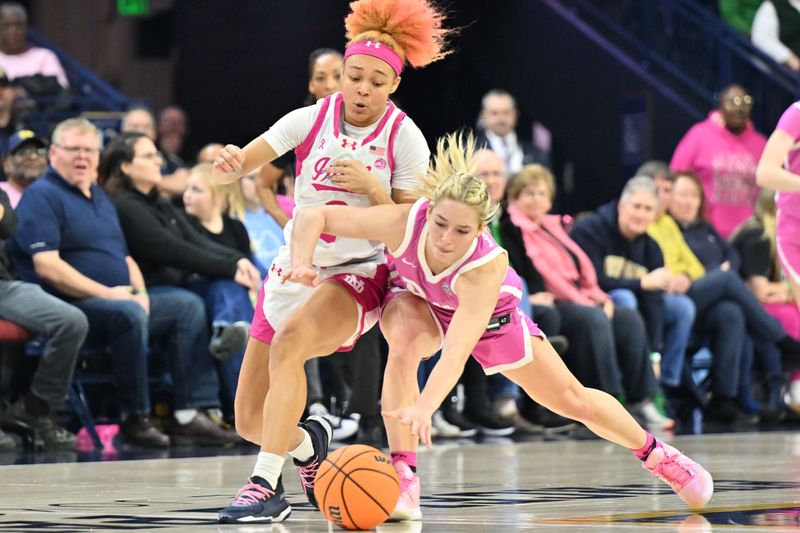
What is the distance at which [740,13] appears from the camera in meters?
15.2

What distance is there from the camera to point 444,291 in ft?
16.7

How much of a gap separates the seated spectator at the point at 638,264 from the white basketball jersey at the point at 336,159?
17.5 feet

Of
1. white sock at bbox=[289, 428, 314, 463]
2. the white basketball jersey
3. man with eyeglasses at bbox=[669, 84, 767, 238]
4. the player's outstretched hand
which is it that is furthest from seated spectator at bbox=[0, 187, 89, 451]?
man with eyeglasses at bbox=[669, 84, 767, 238]

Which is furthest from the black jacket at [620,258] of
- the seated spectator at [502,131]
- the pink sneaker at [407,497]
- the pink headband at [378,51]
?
the pink sneaker at [407,497]

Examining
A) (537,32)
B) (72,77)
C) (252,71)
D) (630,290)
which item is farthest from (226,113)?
(630,290)

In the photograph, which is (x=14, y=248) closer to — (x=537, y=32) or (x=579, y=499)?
(x=579, y=499)

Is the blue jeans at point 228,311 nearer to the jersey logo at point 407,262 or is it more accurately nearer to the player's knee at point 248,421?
the player's knee at point 248,421

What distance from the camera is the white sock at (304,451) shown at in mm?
5500

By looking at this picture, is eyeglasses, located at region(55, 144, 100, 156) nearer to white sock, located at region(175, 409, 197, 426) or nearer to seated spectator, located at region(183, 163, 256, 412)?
seated spectator, located at region(183, 163, 256, 412)

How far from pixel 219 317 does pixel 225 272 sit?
0.29 m

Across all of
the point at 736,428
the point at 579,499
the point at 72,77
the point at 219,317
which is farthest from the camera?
the point at 72,77

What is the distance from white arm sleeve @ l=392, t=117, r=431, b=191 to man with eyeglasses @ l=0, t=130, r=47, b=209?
13.8ft

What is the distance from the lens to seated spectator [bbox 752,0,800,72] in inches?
568

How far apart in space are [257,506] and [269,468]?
168 mm
